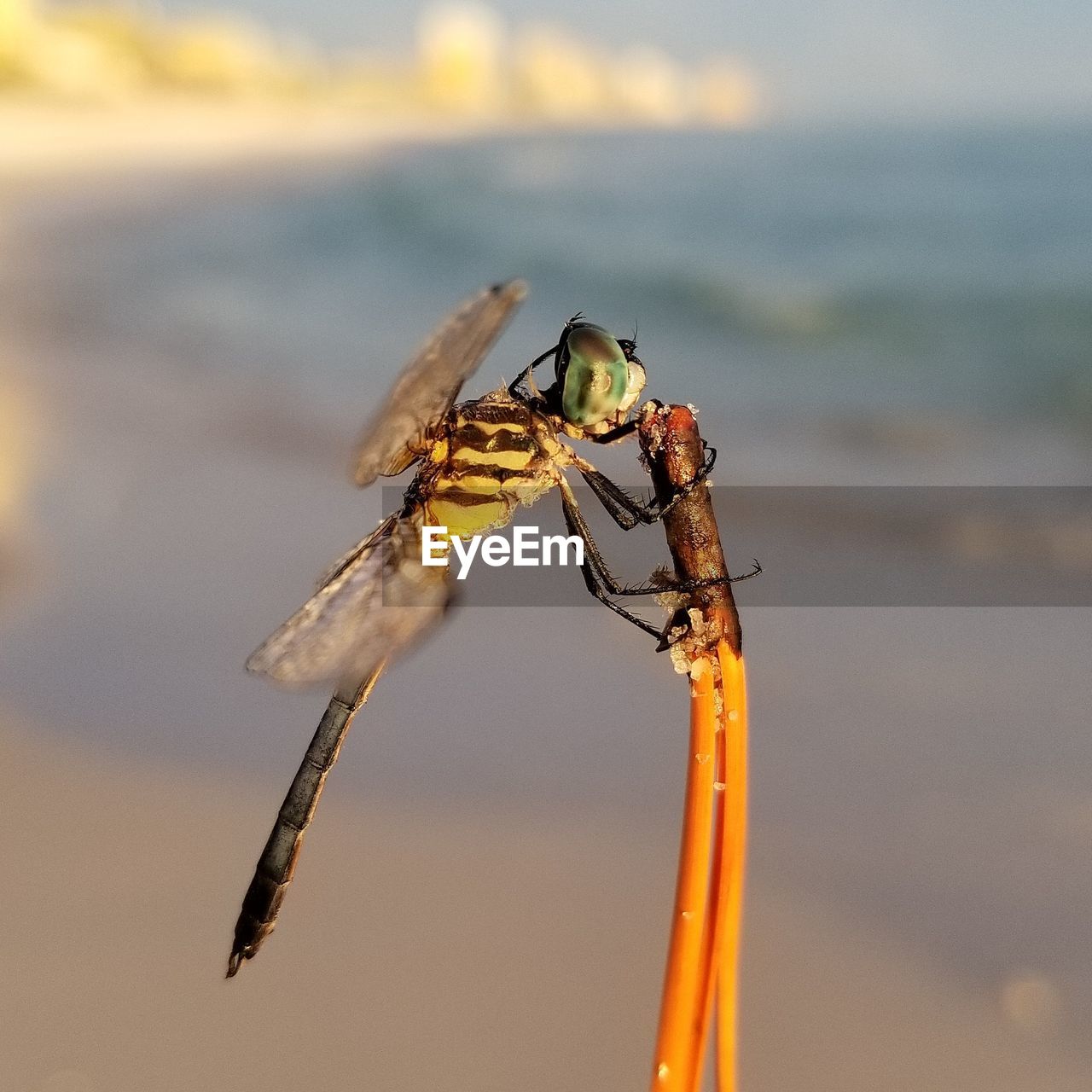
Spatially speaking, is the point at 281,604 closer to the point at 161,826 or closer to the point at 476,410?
the point at 161,826

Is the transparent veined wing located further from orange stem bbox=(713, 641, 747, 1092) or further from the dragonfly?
orange stem bbox=(713, 641, 747, 1092)

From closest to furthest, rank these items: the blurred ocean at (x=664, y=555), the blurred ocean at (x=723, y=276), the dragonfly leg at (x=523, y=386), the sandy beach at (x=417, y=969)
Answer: the dragonfly leg at (x=523, y=386), the sandy beach at (x=417, y=969), the blurred ocean at (x=664, y=555), the blurred ocean at (x=723, y=276)

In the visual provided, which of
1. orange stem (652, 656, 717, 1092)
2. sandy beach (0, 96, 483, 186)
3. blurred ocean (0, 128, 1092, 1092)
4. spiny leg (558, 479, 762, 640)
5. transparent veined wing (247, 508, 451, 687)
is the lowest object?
orange stem (652, 656, 717, 1092)

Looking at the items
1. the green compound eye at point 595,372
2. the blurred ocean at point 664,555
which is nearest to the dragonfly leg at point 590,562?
the green compound eye at point 595,372

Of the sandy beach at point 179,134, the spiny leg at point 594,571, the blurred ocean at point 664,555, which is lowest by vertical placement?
the spiny leg at point 594,571

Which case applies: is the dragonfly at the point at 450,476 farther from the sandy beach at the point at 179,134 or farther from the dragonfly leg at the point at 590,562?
the sandy beach at the point at 179,134

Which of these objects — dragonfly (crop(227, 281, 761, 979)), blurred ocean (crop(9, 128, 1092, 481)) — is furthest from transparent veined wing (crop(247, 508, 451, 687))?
blurred ocean (crop(9, 128, 1092, 481))
